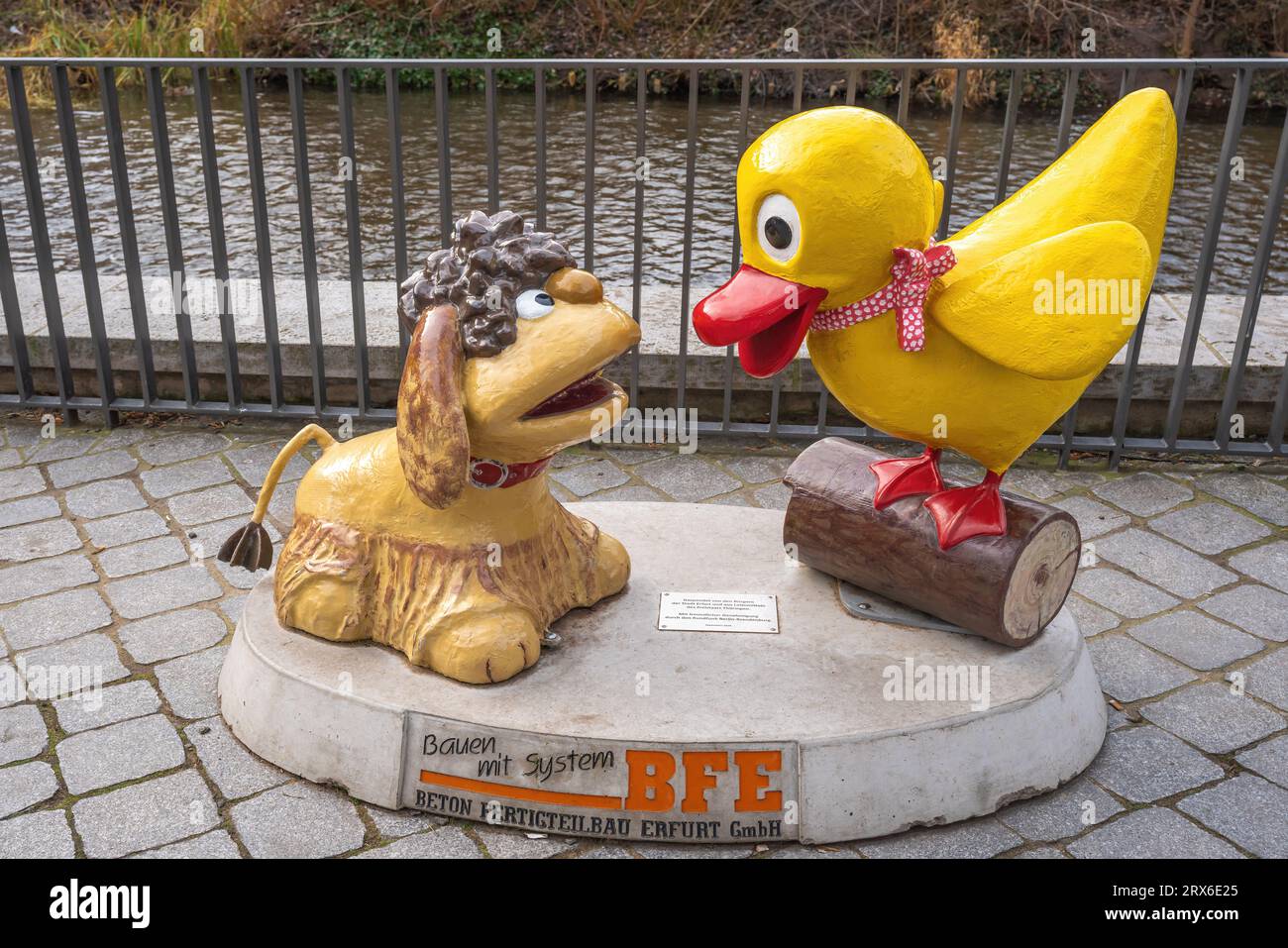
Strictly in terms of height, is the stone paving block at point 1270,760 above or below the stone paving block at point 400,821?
below

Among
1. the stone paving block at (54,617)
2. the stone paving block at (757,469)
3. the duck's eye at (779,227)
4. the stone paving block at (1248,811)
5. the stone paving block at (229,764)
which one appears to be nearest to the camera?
the duck's eye at (779,227)

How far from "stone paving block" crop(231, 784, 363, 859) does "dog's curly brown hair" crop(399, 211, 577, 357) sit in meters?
1.20

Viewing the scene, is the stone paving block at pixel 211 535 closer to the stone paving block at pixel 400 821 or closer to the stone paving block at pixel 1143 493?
the stone paving block at pixel 400 821

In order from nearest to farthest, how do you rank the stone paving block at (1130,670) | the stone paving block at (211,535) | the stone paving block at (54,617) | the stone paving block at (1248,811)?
the stone paving block at (1248,811) < the stone paving block at (1130,670) < the stone paving block at (54,617) < the stone paving block at (211,535)

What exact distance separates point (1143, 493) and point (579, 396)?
2.93 m

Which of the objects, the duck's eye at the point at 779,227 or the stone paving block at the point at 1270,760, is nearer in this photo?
the duck's eye at the point at 779,227

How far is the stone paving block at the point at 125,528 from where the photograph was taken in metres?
4.41

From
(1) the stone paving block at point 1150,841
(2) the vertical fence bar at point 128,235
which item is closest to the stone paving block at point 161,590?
(2) the vertical fence bar at point 128,235

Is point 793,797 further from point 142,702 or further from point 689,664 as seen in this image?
point 142,702

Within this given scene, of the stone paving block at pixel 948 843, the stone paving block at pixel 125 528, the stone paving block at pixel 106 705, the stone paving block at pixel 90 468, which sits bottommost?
the stone paving block at pixel 90 468

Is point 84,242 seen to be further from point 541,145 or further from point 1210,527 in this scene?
point 1210,527

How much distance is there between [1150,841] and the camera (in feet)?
9.96

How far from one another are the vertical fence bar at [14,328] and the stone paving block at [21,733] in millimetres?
2297
